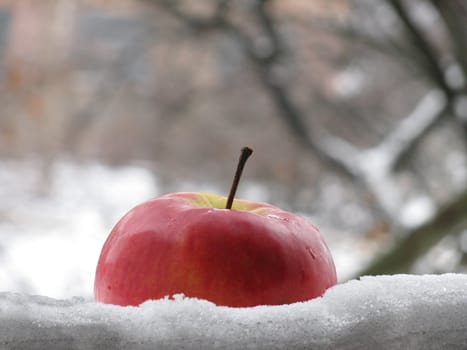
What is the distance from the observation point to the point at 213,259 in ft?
1.26

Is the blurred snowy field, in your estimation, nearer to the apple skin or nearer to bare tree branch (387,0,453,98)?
bare tree branch (387,0,453,98)

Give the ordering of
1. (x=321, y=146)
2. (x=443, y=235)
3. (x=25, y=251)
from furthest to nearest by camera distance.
Result: (x=25, y=251)
(x=321, y=146)
(x=443, y=235)

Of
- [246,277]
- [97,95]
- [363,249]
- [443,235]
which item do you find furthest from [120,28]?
[246,277]

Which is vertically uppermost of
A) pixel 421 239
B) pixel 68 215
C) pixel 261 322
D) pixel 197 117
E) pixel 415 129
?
pixel 197 117

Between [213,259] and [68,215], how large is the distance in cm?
320

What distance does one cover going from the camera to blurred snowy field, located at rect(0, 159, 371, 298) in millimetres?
3059

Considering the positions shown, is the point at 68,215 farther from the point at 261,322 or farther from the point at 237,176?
the point at 261,322

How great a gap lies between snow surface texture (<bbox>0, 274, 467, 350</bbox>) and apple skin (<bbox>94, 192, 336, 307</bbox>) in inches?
2.4

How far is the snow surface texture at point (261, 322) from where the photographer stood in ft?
0.95

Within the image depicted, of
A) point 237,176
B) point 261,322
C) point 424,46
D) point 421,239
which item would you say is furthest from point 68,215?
point 261,322

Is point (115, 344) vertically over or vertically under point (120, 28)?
under

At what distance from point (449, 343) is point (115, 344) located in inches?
5.8

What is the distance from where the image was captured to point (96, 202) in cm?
363

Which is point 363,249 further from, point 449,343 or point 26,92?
point 449,343
